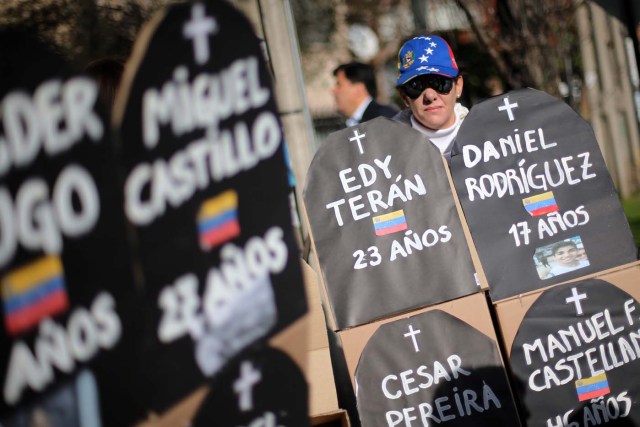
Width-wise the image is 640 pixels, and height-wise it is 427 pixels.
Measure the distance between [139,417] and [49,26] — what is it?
6.92m

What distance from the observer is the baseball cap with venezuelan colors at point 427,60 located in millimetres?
3846

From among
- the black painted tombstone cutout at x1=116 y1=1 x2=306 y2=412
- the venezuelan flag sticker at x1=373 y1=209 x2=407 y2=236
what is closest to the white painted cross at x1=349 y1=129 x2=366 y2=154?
the venezuelan flag sticker at x1=373 y1=209 x2=407 y2=236

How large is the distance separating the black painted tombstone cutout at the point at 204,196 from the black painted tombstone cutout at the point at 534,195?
134 centimetres

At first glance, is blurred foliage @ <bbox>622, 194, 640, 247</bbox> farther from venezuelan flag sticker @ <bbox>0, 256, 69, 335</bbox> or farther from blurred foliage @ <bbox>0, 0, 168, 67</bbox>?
venezuelan flag sticker @ <bbox>0, 256, 69, 335</bbox>

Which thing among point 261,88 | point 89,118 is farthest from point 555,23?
point 89,118

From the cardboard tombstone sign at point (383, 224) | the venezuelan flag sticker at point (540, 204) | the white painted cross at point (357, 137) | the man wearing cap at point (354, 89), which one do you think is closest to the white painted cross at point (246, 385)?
the cardboard tombstone sign at point (383, 224)

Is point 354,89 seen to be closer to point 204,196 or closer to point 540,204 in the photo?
point 540,204

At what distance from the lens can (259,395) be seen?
2.25 meters

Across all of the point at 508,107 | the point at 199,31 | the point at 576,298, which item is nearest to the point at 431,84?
the point at 508,107

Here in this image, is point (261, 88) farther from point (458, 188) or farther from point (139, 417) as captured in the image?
point (458, 188)

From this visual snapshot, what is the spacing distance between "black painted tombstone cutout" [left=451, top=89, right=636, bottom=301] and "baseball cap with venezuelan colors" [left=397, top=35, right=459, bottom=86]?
0.40 meters

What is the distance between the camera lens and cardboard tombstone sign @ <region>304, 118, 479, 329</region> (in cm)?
338

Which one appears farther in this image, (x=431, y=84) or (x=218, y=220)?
(x=431, y=84)

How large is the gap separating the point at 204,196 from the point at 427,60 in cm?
202
